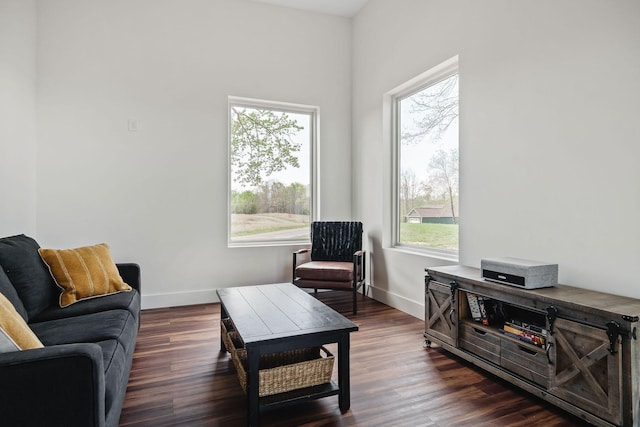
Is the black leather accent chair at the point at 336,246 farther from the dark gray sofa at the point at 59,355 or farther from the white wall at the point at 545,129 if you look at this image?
the dark gray sofa at the point at 59,355

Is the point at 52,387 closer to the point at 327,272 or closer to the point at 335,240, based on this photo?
the point at 327,272

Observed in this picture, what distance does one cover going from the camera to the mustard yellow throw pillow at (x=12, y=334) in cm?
126

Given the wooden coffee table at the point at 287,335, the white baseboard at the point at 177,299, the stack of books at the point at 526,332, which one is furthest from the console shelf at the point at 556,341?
the white baseboard at the point at 177,299

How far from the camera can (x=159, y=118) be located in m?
3.99

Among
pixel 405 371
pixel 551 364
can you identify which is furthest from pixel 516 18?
pixel 405 371

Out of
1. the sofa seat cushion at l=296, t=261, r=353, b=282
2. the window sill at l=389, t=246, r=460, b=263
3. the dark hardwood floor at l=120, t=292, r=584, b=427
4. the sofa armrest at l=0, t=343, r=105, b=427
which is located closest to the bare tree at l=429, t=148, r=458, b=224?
the window sill at l=389, t=246, r=460, b=263

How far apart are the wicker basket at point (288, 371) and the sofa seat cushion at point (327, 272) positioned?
58.1 inches

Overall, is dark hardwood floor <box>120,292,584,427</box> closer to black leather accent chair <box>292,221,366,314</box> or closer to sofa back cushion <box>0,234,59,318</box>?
sofa back cushion <box>0,234,59,318</box>

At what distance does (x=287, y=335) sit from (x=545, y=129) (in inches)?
82.1

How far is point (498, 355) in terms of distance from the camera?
2.29 metres

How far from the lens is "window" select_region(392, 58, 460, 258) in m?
3.39

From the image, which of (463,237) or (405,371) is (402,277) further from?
(405,371)

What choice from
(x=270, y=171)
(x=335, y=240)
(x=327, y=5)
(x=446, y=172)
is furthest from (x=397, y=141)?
(x=327, y=5)

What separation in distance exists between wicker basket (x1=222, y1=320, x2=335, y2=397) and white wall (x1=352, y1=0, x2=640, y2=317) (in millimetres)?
1577
